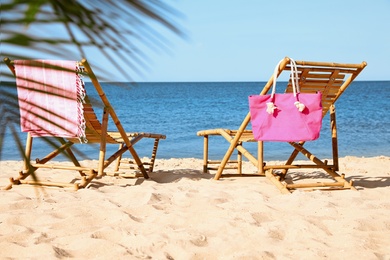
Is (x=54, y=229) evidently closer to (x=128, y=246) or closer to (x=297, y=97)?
(x=128, y=246)

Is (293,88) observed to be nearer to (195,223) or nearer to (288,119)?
(288,119)

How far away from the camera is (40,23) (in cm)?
38

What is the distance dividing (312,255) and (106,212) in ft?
4.46

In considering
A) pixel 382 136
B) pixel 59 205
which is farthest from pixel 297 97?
pixel 382 136

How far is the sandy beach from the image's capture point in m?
2.51

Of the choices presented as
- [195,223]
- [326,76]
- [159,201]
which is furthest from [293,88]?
[195,223]

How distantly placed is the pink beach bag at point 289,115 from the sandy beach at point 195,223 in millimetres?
463

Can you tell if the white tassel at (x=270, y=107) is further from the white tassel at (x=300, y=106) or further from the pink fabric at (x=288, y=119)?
the white tassel at (x=300, y=106)

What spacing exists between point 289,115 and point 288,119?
31 mm

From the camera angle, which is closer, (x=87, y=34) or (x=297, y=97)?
(x=87, y=34)

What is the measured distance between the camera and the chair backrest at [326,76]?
4.02m

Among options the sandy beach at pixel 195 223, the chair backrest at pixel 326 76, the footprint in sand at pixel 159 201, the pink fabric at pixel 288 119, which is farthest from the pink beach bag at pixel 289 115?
the footprint in sand at pixel 159 201

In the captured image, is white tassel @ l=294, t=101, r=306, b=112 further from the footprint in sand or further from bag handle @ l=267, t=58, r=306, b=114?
the footprint in sand

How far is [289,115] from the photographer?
3.86 meters
